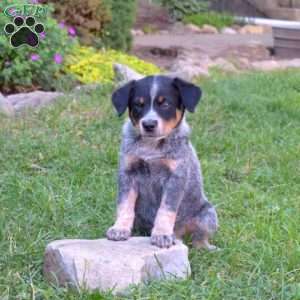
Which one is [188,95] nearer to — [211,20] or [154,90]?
[154,90]

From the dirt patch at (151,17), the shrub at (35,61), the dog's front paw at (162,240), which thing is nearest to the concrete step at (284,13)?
the dirt patch at (151,17)

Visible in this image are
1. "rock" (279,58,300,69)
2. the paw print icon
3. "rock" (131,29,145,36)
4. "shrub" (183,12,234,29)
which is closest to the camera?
the paw print icon

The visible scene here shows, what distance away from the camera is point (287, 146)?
721cm

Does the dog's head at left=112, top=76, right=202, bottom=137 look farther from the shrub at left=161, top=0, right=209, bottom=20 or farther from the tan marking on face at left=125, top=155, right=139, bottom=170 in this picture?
the shrub at left=161, top=0, right=209, bottom=20

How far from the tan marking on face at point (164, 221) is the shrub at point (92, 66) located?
207 inches

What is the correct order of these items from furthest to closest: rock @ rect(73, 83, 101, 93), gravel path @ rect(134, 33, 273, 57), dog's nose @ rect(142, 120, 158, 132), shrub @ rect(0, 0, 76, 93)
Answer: gravel path @ rect(134, 33, 273, 57) < rock @ rect(73, 83, 101, 93) < shrub @ rect(0, 0, 76, 93) < dog's nose @ rect(142, 120, 158, 132)

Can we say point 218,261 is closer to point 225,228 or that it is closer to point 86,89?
point 225,228

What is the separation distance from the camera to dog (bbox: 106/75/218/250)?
4301 millimetres

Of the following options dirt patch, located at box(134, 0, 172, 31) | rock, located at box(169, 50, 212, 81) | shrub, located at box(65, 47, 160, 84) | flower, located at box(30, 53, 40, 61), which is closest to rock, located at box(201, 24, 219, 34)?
dirt patch, located at box(134, 0, 172, 31)

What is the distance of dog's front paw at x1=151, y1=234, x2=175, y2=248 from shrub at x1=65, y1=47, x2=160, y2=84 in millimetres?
5371

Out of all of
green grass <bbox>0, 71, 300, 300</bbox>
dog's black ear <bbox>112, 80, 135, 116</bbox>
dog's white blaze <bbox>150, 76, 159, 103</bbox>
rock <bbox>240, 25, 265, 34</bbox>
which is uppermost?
dog's white blaze <bbox>150, 76, 159, 103</bbox>

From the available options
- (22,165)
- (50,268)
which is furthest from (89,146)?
(50,268)

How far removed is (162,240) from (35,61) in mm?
5143

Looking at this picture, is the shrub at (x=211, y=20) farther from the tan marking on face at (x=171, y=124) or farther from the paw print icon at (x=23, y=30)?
the tan marking on face at (x=171, y=124)
